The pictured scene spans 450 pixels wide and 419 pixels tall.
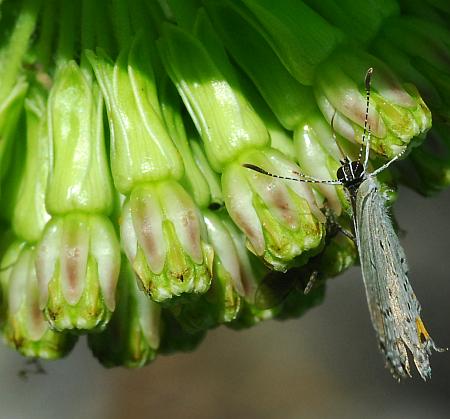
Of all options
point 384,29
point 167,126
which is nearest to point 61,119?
point 167,126

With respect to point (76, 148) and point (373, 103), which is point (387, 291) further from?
point (76, 148)

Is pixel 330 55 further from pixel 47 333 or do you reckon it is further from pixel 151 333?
pixel 47 333

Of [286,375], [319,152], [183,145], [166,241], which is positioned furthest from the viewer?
[286,375]

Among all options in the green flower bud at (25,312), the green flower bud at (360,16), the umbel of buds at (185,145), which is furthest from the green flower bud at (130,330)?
the green flower bud at (360,16)

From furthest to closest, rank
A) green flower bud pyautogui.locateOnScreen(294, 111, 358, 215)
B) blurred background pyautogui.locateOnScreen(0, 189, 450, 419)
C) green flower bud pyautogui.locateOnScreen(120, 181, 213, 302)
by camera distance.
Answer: blurred background pyautogui.locateOnScreen(0, 189, 450, 419)
green flower bud pyautogui.locateOnScreen(294, 111, 358, 215)
green flower bud pyautogui.locateOnScreen(120, 181, 213, 302)

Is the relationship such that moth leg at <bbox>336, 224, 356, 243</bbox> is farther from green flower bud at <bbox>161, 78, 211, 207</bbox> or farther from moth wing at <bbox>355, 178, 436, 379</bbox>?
green flower bud at <bbox>161, 78, 211, 207</bbox>

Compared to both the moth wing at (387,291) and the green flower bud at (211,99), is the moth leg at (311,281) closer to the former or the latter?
the moth wing at (387,291)

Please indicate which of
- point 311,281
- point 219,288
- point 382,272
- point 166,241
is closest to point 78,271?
point 166,241

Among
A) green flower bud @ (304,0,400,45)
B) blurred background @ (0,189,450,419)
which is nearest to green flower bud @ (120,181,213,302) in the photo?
green flower bud @ (304,0,400,45)
